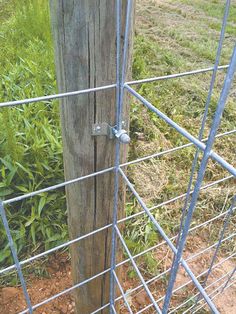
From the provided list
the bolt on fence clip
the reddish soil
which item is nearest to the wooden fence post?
the bolt on fence clip

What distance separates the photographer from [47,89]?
96.0 inches

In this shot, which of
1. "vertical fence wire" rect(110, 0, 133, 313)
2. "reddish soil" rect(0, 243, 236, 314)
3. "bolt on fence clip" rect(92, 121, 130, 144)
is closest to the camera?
"vertical fence wire" rect(110, 0, 133, 313)

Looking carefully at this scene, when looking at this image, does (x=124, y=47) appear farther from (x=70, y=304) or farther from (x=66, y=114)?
(x=70, y=304)

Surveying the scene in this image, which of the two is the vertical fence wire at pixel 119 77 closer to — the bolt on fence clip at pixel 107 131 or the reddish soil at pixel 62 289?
the bolt on fence clip at pixel 107 131

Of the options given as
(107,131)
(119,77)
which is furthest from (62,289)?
(119,77)

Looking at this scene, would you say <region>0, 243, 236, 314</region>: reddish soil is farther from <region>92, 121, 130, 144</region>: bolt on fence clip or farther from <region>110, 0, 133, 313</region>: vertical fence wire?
<region>92, 121, 130, 144</region>: bolt on fence clip

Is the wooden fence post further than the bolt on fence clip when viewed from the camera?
No

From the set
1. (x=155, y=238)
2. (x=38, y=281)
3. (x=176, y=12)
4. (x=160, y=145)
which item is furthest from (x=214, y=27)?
(x=38, y=281)

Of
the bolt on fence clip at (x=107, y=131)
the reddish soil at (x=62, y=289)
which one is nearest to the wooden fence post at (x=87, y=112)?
the bolt on fence clip at (x=107, y=131)

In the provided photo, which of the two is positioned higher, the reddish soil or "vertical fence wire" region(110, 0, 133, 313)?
"vertical fence wire" region(110, 0, 133, 313)

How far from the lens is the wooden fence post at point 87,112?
25.8 inches

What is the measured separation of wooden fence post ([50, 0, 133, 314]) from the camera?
2.15 feet

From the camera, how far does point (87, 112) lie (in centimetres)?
76

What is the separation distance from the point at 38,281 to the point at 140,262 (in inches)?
23.7
